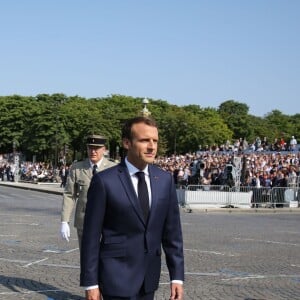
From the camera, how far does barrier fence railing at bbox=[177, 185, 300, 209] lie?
26.6m

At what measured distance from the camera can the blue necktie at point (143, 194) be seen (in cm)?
413

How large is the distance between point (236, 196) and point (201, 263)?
16.6 m

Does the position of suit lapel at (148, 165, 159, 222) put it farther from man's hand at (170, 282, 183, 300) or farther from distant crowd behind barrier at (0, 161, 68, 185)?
distant crowd behind barrier at (0, 161, 68, 185)

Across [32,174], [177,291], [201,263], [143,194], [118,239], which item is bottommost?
[201,263]

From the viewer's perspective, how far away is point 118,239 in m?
4.09

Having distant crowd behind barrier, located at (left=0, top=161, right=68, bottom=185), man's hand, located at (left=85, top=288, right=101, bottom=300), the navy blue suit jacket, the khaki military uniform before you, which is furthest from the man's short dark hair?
distant crowd behind barrier, located at (left=0, top=161, right=68, bottom=185)

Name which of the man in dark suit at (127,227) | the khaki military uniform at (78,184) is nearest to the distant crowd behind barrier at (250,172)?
the khaki military uniform at (78,184)

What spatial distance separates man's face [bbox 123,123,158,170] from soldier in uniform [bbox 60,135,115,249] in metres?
3.24

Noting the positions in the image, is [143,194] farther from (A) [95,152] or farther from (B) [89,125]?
(B) [89,125]

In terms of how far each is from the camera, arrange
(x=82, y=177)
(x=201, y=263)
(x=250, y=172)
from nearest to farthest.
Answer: (x=82, y=177) → (x=201, y=263) → (x=250, y=172)

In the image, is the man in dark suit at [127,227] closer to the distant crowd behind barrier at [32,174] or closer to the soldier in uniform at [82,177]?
the soldier in uniform at [82,177]

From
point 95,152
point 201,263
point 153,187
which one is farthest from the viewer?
point 201,263

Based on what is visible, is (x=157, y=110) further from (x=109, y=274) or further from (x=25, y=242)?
(x=109, y=274)

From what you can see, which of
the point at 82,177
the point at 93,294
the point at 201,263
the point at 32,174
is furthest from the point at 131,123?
the point at 32,174
